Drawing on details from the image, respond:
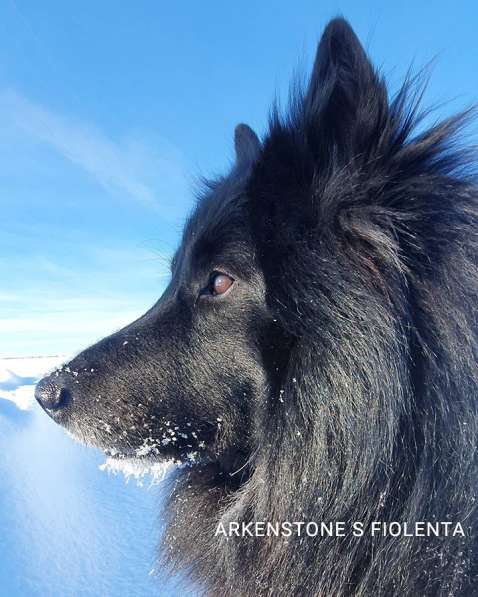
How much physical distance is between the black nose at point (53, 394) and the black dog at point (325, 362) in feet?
0.03

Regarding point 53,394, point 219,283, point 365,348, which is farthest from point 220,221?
point 53,394

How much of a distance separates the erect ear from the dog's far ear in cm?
37

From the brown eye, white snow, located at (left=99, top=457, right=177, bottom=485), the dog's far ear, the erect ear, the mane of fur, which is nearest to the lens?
the mane of fur

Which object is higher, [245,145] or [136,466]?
[245,145]

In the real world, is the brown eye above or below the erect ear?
below

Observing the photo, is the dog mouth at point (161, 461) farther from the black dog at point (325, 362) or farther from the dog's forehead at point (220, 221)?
the dog's forehead at point (220, 221)

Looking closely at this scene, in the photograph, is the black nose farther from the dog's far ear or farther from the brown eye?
the dog's far ear

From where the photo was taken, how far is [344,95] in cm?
185

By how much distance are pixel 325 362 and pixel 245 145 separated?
160cm

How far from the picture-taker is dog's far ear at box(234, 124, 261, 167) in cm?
228

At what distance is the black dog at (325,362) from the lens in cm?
159

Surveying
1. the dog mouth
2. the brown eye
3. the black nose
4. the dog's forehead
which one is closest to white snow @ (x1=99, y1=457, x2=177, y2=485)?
the dog mouth

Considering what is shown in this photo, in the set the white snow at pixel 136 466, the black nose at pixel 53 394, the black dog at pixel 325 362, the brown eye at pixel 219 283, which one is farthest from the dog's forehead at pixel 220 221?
the white snow at pixel 136 466

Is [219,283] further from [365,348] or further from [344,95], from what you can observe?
[344,95]
